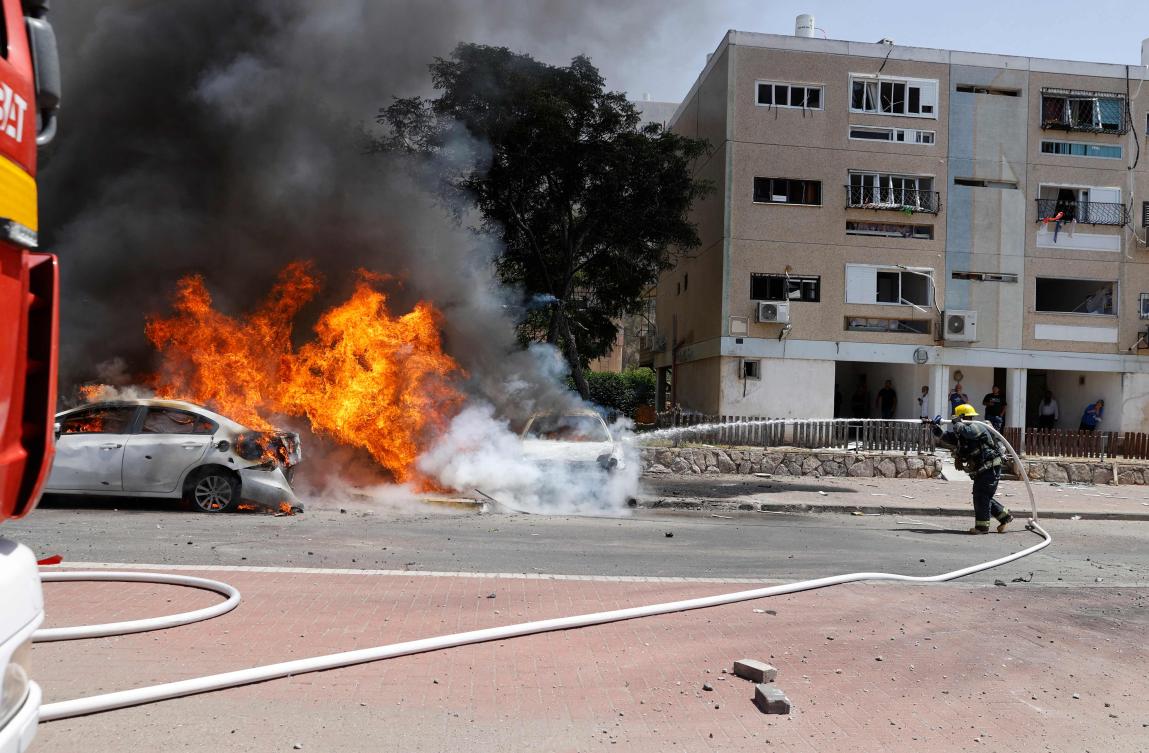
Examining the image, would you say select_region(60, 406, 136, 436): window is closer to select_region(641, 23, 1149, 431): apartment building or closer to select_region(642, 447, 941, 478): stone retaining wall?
select_region(642, 447, 941, 478): stone retaining wall

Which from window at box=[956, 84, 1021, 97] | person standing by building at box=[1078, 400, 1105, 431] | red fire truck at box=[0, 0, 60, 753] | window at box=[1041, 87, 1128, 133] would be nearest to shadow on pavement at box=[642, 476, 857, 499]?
red fire truck at box=[0, 0, 60, 753]

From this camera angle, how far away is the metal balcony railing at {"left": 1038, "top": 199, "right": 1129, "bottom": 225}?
27938 millimetres

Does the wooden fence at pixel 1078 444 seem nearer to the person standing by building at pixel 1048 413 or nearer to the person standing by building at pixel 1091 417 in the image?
the person standing by building at pixel 1091 417

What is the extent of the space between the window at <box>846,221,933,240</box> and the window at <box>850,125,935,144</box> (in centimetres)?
252

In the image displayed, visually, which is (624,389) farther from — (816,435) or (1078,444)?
(1078,444)

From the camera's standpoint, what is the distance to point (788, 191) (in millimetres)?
26953

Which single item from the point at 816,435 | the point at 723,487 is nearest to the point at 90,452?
the point at 723,487

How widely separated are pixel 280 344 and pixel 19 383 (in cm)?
1176

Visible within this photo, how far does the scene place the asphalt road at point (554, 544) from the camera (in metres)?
7.98

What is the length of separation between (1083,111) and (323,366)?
→ 25739 mm

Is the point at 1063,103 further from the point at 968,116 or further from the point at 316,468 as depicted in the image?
the point at 316,468

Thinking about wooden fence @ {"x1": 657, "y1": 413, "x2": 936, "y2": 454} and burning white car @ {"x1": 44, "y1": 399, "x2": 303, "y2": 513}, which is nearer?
burning white car @ {"x1": 44, "y1": 399, "x2": 303, "y2": 513}

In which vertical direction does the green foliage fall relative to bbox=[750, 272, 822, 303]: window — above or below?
below

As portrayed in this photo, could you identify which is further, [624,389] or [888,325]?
[624,389]
